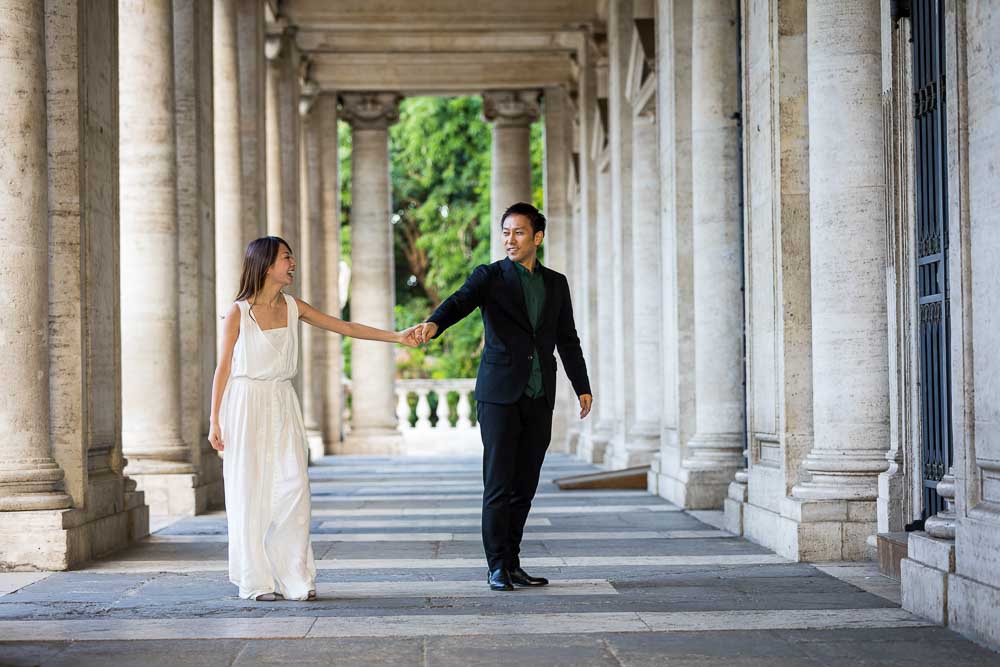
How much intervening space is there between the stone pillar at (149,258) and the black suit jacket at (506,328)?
753 centimetres

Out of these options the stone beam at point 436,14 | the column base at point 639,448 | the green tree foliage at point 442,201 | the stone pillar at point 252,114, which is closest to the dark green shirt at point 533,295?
the column base at point 639,448

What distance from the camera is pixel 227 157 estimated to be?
22.3 meters

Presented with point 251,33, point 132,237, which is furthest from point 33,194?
point 251,33

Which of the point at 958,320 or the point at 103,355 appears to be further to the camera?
the point at 103,355

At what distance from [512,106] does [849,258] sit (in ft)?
83.4

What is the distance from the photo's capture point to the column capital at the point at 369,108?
35.9 m

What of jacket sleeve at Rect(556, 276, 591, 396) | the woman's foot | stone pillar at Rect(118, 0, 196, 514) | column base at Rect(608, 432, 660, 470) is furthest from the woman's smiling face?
column base at Rect(608, 432, 660, 470)

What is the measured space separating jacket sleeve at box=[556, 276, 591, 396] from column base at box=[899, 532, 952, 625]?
8.26ft

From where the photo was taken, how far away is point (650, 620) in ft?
27.1

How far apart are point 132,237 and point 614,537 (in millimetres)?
6930

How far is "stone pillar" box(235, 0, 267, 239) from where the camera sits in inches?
926

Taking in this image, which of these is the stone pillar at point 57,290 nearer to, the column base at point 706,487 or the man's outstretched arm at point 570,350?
the man's outstretched arm at point 570,350

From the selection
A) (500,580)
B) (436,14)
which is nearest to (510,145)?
(436,14)

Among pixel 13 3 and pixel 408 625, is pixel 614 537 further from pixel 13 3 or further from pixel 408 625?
pixel 13 3
